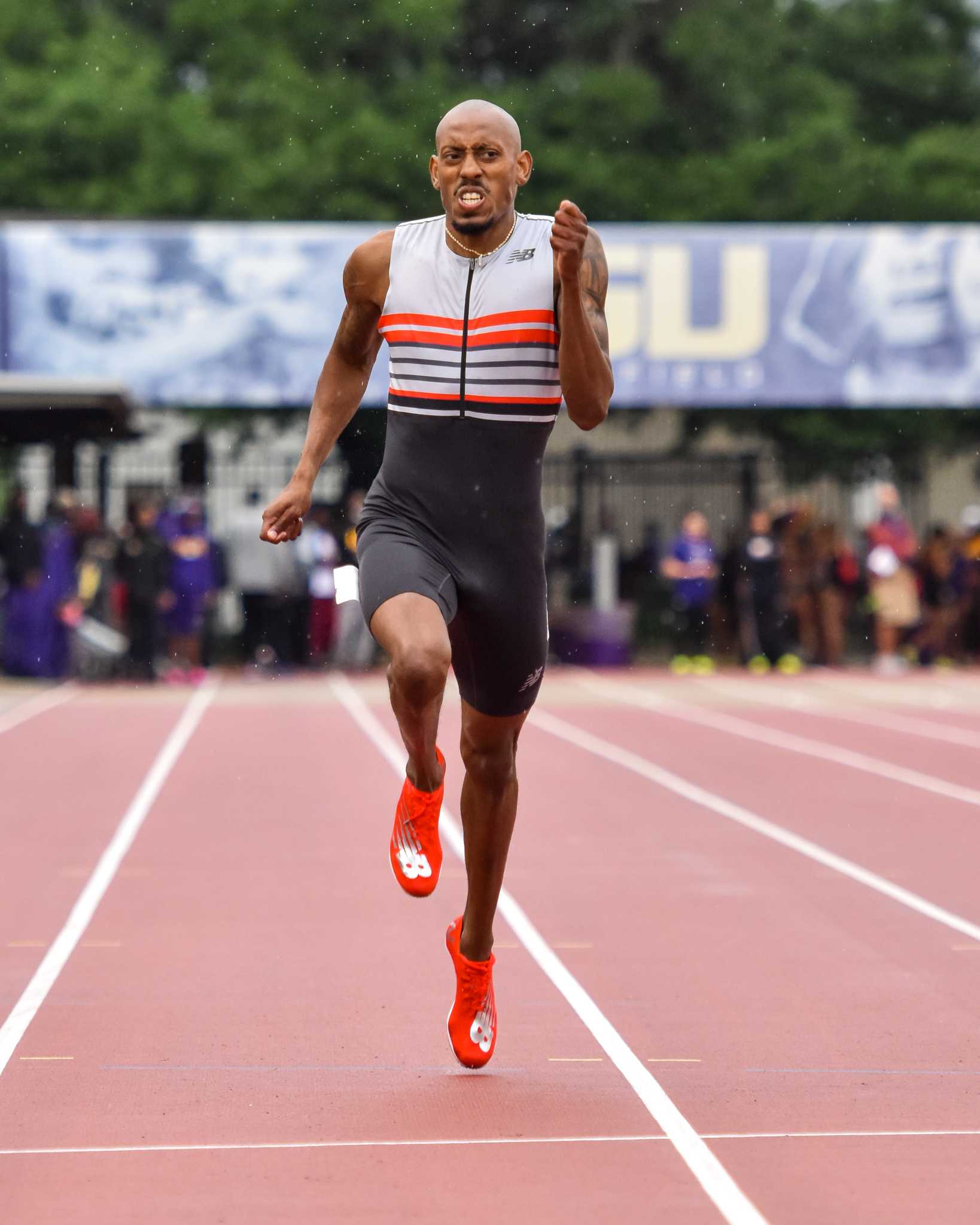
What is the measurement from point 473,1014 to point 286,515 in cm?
127

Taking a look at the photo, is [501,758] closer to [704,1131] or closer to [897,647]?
[704,1131]

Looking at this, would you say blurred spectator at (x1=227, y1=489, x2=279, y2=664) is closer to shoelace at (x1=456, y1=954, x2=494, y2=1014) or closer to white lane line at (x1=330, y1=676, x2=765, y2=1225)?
white lane line at (x1=330, y1=676, x2=765, y2=1225)

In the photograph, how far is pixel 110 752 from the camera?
13.9 meters

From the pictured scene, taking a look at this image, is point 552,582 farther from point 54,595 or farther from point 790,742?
point 790,742

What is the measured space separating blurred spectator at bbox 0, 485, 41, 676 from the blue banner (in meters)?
2.59

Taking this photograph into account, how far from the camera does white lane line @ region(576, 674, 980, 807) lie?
39.2 feet

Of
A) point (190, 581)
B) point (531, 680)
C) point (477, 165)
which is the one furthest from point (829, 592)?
point (477, 165)

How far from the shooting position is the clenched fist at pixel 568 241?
444 cm

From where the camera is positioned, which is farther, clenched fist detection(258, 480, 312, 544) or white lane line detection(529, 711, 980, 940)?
white lane line detection(529, 711, 980, 940)

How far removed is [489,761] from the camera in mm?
5020

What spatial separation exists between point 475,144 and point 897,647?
Result: 2084 cm

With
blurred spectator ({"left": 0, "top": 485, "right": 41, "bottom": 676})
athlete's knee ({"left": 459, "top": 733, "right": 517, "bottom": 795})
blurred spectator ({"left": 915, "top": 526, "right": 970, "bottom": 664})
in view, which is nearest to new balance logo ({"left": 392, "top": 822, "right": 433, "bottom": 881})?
athlete's knee ({"left": 459, "top": 733, "right": 517, "bottom": 795})

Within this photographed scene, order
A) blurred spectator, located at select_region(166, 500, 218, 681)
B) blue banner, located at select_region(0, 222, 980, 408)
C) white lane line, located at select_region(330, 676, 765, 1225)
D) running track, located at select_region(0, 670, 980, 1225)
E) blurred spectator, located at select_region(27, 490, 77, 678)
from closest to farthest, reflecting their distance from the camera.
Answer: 1. white lane line, located at select_region(330, 676, 765, 1225)
2. running track, located at select_region(0, 670, 980, 1225)
3. blurred spectator, located at select_region(27, 490, 77, 678)
4. blurred spectator, located at select_region(166, 500, 218, 681)
5. blue banner, located at select_region(0, 222, 980, 408)

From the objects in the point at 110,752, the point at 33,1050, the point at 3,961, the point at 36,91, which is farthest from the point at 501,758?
the point at 36,91
